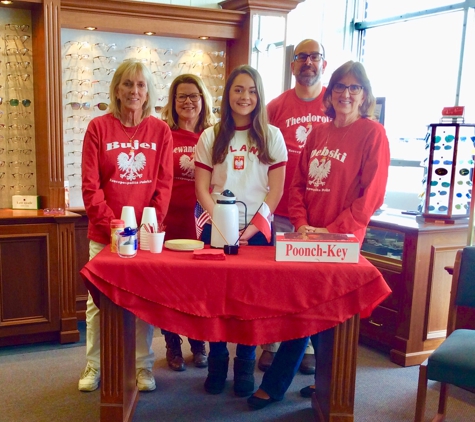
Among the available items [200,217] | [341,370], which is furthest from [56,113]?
[341,370]

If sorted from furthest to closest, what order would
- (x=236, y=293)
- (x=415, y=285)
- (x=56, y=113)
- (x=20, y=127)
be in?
(x=20, y=127), (x=56, y=113), (x=415, y=285), (x=236, y=293)

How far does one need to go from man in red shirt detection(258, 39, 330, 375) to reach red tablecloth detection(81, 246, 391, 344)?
Answer: 2.75 feet

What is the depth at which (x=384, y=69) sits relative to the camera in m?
5.00

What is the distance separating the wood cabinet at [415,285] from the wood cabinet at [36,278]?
1.96 meters

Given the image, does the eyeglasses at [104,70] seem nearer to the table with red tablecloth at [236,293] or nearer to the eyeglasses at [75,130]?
the eyeglasses at [75,130]

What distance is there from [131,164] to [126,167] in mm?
28

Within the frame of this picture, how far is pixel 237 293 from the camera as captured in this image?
79.8 inches

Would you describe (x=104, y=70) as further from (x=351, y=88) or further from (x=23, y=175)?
(x=351, y=88)

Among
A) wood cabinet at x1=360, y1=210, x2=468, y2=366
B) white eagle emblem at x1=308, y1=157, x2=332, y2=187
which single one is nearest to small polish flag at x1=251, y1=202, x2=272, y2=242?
white eagle emblem at x1=308, y1=157, x2=332, y2=187

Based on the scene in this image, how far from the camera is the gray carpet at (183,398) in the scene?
2408mm

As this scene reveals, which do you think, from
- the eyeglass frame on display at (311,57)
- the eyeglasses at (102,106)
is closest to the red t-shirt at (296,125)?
the eyeglass frame on display at (311,57)

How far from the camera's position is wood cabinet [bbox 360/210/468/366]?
121 inches

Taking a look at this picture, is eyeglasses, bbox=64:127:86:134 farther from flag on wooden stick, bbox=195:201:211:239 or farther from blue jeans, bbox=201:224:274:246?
blue jeans, bbox=201:224:274:246

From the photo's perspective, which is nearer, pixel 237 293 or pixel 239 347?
pixel 237 293
